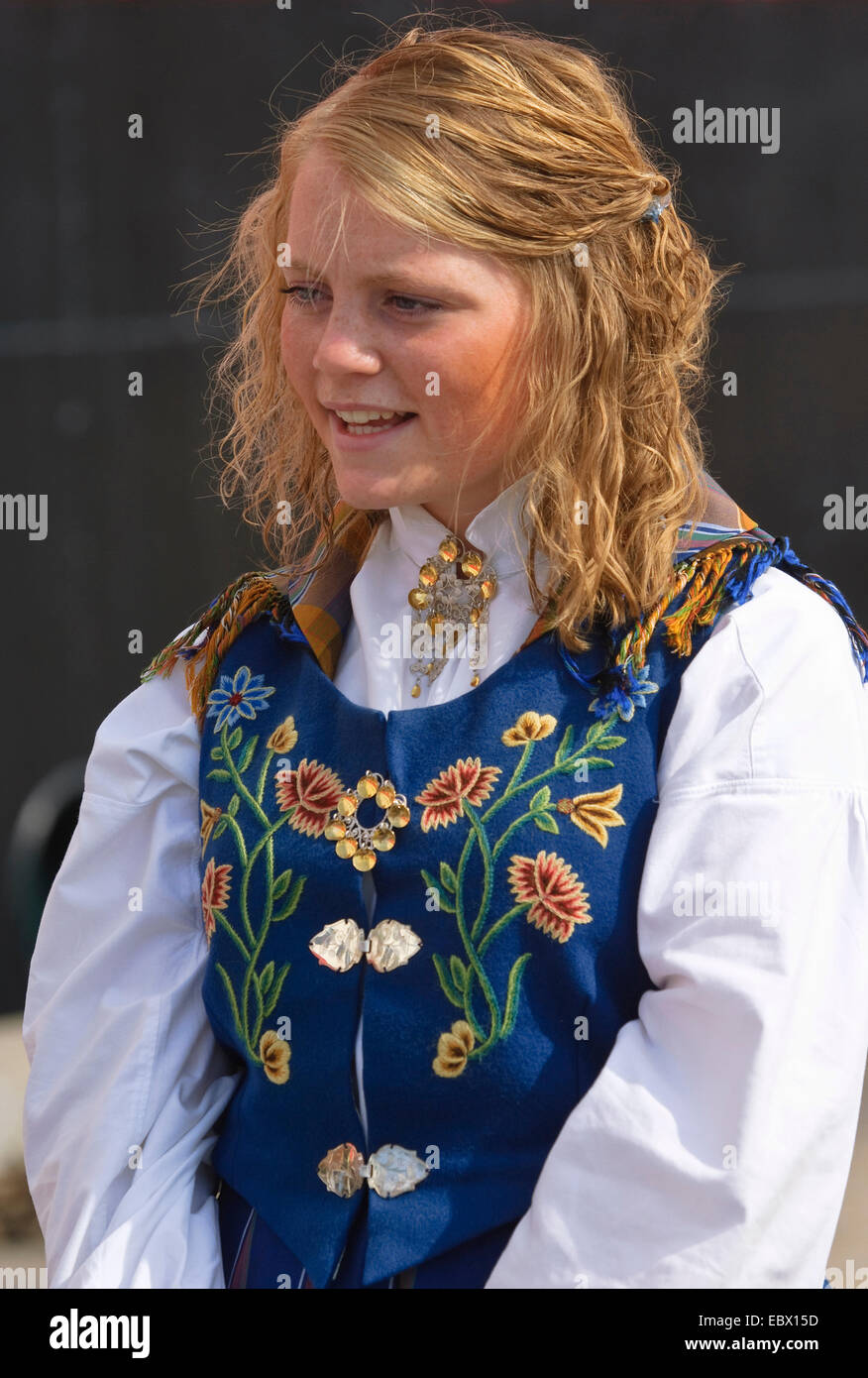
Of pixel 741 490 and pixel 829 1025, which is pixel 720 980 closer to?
pixel 829 1025

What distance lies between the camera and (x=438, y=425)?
1.24 meters

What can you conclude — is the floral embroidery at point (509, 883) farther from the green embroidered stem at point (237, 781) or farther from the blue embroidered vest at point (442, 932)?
the green embroidered stem at point (237, 781)

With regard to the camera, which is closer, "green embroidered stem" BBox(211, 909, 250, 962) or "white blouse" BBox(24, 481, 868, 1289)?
"white blouse" BBox(24, 481, 868, 1289)

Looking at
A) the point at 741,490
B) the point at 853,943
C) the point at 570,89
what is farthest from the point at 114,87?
the point at 853,943

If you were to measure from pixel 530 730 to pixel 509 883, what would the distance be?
13 centimetres

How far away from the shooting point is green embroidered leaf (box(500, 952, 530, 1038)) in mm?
1180

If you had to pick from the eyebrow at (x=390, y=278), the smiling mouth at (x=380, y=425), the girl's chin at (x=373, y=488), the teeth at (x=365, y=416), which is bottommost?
the girl's chin at (x=373, y=488)

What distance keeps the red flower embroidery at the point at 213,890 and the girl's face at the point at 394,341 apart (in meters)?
0.34

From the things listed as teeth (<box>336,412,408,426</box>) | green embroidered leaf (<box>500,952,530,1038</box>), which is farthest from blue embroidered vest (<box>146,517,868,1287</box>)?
teeth (<box>336,412,408,426</box>)

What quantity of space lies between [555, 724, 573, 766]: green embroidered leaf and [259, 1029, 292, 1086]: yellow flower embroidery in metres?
0.33

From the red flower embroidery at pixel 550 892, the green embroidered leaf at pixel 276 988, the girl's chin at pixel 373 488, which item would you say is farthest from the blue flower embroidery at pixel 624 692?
the green embroidered leaf at pixel 276 988

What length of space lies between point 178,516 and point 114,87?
92 cm

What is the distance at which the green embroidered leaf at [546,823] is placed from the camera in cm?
119

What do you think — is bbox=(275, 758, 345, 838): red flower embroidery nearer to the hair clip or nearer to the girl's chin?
the girl's chin
